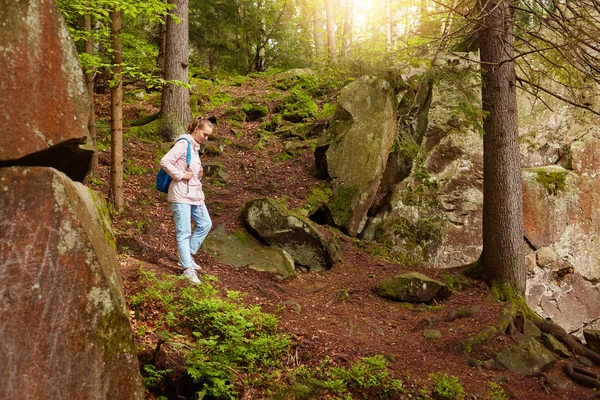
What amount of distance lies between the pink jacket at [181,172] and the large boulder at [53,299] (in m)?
2.93

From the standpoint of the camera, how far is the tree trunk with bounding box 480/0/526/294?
26.6 ft

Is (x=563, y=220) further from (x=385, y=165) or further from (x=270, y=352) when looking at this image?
(x=270, y=352)

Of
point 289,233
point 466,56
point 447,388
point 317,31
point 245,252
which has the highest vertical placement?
point 317,31

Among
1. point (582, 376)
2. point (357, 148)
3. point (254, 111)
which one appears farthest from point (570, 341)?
point (254, 111)

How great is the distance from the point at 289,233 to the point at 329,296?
148 centimetres

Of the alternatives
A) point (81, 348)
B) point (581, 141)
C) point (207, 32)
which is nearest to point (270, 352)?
point (81, 348)

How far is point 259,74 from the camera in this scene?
20109 millimetres

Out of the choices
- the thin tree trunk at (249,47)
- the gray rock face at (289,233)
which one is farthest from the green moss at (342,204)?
Result: the thin tree trunk at (249,47)

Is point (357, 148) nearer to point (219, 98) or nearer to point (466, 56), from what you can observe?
point (466, 56)

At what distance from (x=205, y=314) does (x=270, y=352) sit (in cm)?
83

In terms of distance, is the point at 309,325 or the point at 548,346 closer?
the point at 309,325

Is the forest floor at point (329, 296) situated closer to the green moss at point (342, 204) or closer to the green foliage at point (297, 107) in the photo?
the green moss at point (342, 204)

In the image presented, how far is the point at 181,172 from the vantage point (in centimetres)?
621

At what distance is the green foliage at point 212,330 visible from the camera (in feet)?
14.8
